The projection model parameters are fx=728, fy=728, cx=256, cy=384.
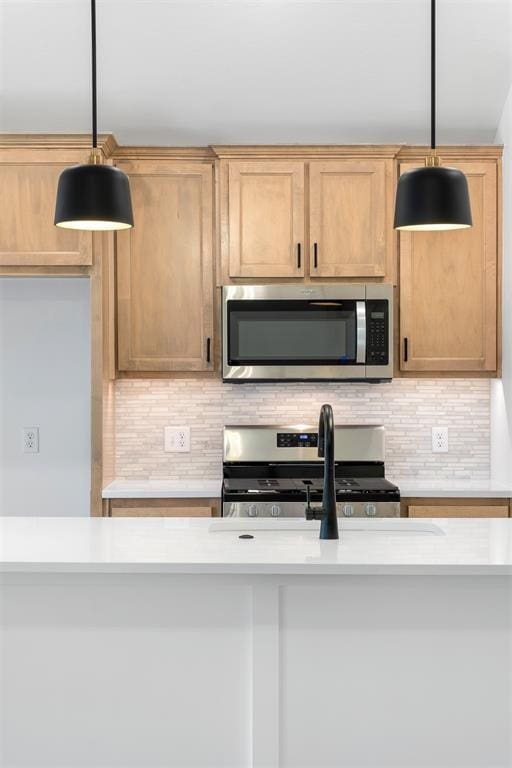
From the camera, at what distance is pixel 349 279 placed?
12.0ft

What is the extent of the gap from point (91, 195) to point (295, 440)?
201 cm

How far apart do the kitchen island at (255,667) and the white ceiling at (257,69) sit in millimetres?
2503

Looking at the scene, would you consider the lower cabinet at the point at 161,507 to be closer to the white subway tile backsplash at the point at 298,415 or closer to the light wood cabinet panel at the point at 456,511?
the white subway tile backsplash at the point at 298,415

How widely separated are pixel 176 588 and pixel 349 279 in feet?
7.07

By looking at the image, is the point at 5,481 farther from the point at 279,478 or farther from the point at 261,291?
the point at 261,291

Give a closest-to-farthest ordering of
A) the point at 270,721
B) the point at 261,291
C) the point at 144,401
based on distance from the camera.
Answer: the point at 270,721, the point at 261,291, the point at 144,401

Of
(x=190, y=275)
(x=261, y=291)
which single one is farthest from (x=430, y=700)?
(x=190, y=275)

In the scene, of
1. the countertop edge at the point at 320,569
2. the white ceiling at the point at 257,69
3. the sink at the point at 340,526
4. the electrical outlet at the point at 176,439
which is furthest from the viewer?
the electrical outlet at the point at 176,439

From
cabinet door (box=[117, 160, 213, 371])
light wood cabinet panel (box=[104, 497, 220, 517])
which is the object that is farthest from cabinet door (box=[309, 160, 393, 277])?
light wood cabinet panel (box=[104, 497, 220, 517])

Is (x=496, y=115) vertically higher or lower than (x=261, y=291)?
higher

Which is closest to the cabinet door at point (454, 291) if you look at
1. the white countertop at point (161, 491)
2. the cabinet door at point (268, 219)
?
the cabinet door at point (268, 219)

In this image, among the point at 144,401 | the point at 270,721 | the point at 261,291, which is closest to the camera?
the point at 270,721

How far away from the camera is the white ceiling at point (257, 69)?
332cm

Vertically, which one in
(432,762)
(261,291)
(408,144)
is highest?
(408,144)
